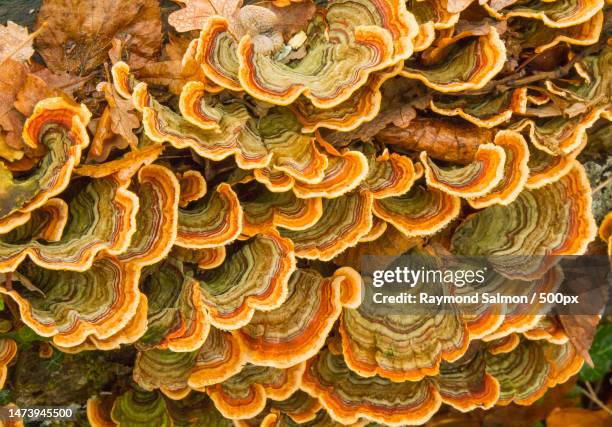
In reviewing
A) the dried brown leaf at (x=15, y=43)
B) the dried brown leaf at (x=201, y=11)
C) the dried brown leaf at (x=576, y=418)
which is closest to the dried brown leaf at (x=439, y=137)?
the dried brown leaf at (x=201, y=11)

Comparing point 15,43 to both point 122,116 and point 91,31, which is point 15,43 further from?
point 122,116

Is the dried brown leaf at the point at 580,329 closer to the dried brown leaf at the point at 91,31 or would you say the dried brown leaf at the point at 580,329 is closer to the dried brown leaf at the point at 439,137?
the dried brown leaf at the point at 439,137

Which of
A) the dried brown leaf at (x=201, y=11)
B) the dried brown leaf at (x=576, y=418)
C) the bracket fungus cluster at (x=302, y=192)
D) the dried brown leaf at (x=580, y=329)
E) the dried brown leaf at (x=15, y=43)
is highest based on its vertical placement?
the dried brown leaf at (x=201, y=11)

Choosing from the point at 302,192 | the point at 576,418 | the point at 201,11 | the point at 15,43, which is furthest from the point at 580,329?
the point at 15,43

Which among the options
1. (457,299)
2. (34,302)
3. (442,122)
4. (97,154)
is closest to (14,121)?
(97,154)

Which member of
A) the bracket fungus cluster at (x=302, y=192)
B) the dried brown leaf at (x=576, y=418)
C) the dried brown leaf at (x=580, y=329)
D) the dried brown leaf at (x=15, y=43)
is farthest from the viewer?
the dried brown leaf at (x=576, y=418)

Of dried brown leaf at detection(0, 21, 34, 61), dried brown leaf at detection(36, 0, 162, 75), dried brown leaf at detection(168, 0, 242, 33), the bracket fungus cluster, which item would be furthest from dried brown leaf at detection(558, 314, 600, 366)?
dried brown leaf at detection(0, 21, 34, 61)

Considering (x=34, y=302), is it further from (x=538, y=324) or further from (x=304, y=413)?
(x=538, y=324)
